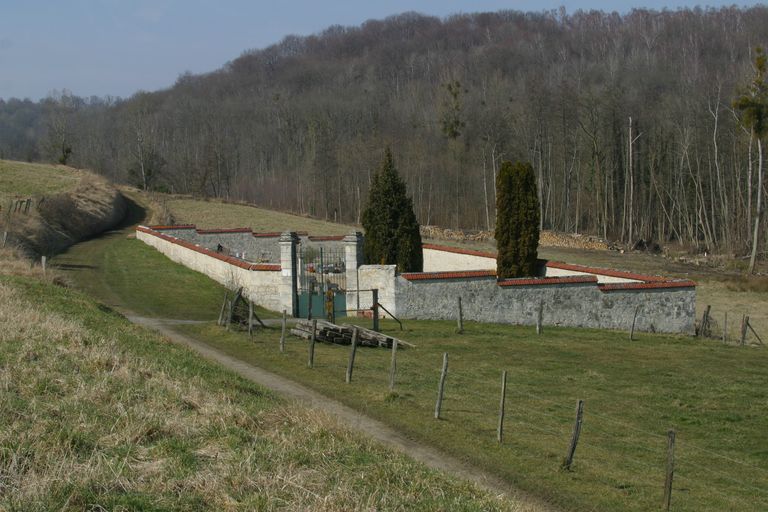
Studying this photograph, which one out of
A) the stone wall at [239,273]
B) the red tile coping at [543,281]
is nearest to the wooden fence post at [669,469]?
the stone wall at [239,273]

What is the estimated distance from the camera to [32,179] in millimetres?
70625

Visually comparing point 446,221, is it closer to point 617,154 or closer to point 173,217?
point 617,154

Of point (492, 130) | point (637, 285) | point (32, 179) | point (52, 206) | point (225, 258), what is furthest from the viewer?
point (492, 130)

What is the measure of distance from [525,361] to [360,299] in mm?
9150

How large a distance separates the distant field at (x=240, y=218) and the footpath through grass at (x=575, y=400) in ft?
130

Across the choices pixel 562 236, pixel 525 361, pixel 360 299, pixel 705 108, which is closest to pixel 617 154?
pixel 705 108

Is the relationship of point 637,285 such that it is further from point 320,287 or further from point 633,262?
point 633,262

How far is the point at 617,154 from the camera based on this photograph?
256 ft

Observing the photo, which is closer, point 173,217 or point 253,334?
point 253,334

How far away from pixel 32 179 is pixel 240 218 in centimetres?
1709

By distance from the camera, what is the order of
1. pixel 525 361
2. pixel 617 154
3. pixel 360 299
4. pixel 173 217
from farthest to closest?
pixel 617 154 < pixel 173 217 < pixel 360 299 < pixel 525 361

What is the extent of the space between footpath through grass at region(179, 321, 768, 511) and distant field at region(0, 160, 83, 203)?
3860cm

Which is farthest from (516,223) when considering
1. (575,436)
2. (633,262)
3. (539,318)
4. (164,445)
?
(164,445)

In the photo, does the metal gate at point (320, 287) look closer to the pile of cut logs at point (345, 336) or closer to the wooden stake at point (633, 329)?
the pile of cut logs at point (345, 336)
